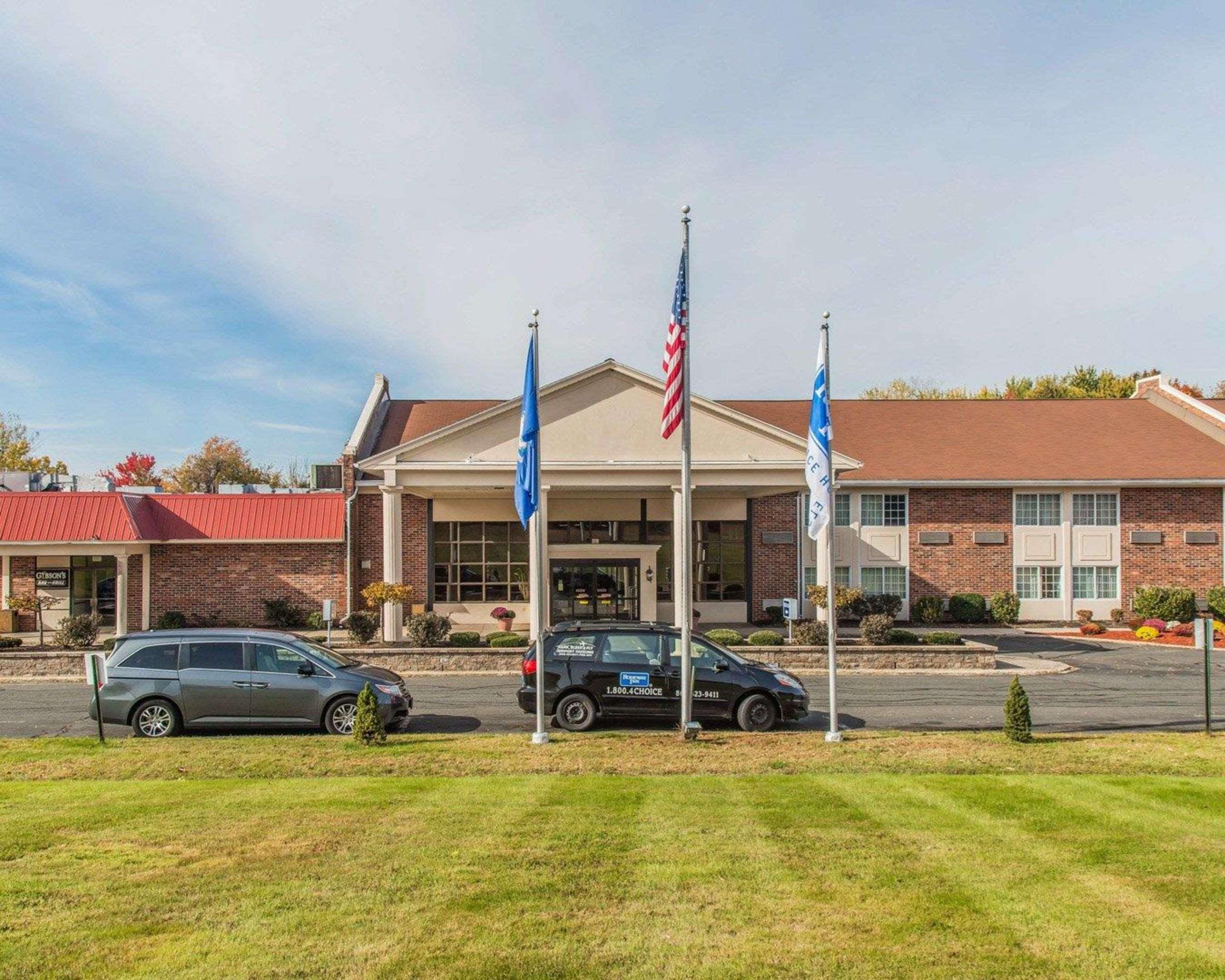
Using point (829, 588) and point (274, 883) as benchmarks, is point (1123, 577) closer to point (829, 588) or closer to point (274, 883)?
point (829, 588)

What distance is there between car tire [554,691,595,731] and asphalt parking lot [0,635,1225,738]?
62 cm

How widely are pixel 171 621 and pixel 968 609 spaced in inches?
1015

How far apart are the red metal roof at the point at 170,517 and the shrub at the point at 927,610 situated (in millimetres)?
19218

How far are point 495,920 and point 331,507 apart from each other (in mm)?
26198

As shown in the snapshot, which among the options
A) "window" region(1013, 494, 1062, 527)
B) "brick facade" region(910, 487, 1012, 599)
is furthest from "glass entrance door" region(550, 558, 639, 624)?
"window" region(1013, 494, 1062, 527)

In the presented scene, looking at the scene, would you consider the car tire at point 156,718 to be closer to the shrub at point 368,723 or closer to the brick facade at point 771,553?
the shrub at point 368,723

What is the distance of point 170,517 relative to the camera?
99.4 feet

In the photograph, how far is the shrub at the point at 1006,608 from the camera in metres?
31.2

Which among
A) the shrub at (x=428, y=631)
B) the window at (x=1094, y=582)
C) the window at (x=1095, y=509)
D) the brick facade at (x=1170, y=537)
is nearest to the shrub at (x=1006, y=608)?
the window at (x=1094, y=582)

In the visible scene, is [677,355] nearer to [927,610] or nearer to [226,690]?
[226,690]

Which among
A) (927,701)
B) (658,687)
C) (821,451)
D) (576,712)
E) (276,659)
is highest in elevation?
(821,451)

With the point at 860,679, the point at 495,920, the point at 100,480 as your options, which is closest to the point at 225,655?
the point at 495,920

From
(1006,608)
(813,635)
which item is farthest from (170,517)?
(1006,608)

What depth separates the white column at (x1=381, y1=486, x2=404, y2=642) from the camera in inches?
1015
